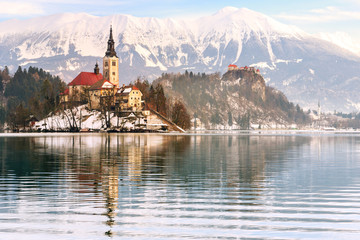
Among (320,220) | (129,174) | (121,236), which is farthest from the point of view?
(129,174)

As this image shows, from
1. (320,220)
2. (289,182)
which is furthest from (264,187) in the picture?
(320,220)

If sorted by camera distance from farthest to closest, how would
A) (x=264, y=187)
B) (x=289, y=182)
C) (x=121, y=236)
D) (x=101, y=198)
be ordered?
(x=289, y=182), (x=264, y=187), (x=101, y=198), (x=121, y=236)

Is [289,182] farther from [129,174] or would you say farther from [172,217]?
[172,217]

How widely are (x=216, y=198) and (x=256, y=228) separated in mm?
9579

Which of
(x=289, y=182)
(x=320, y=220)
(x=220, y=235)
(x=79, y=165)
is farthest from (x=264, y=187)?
(x=79, y=165)

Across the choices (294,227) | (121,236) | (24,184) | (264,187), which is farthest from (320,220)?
(24,184)

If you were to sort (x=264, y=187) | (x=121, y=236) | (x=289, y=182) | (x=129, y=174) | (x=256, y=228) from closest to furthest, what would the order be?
(x=121, y=236) → (x=256, y=228) → (x=264, y=187) → (x=289, y=182) → (x=129, y=174)

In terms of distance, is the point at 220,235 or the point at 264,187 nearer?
the point at 220,235

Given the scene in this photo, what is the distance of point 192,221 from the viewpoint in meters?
26.9

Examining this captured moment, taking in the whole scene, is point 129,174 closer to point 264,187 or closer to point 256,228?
point 264,187

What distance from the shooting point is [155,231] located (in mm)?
24797

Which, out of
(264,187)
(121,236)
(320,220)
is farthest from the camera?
(264,187)

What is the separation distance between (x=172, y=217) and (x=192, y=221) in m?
1.56

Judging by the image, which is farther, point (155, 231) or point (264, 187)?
point (264, 187)
